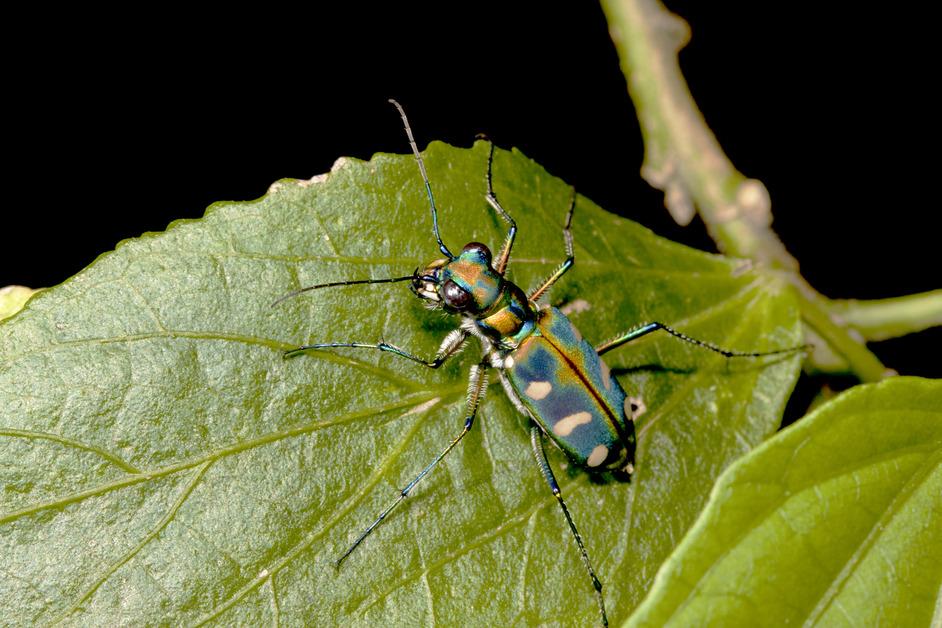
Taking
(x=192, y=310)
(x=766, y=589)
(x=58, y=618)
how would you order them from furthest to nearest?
(x=192, y=310)
(x=58, y=618)
(x=766, y=589)

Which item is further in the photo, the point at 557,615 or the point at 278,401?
the point at 557,615

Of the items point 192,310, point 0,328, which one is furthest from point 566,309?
point 0,328

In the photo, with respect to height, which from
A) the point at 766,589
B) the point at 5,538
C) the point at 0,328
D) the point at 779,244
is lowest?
the point at 766,589

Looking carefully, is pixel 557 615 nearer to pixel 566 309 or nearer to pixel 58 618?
pixel 566 309

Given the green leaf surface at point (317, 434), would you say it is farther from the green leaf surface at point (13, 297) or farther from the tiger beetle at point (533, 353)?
the green leaf surface at point (13, 297)

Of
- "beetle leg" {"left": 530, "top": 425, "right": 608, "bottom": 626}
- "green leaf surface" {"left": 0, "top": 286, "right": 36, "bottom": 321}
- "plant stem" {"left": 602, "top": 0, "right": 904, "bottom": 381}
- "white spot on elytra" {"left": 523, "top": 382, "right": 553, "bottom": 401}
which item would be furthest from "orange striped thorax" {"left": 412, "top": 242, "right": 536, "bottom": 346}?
"green leaf surface" {"left": 0, "top": 286, "right": 36, "bottom": 321}

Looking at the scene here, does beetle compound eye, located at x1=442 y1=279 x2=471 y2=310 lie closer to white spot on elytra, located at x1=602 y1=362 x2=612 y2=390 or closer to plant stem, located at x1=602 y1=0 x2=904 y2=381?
white spot on elytra, located at x1=602 y1=362 x2=612 y2=390
